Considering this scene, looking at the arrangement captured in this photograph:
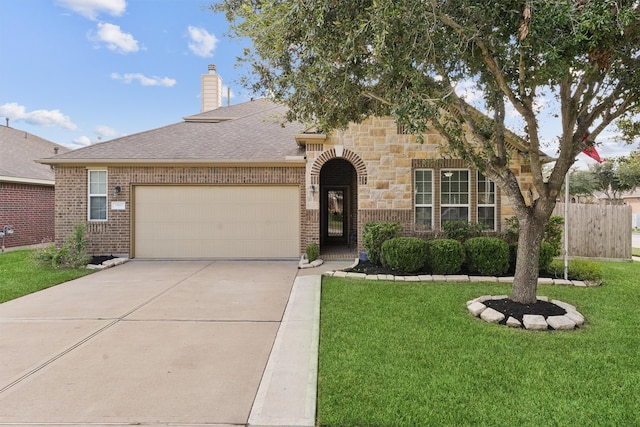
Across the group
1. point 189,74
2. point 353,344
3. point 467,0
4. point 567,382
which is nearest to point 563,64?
point 467,0

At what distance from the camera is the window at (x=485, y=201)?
10094 millimetres

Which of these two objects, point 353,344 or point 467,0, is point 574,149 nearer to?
point 467,0

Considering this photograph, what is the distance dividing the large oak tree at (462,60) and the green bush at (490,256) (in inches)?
101

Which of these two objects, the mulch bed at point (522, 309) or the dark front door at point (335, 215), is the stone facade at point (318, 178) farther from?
the mulch bed at point (522, 309)

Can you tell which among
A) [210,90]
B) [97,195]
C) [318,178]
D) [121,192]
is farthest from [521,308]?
[210,90]

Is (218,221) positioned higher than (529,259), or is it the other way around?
(218,221)

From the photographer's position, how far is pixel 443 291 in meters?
6.84

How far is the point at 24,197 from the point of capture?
1383 centimetres

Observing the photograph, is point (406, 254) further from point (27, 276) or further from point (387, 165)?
point (27, 276)

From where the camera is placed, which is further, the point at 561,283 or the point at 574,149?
the point at 561,283

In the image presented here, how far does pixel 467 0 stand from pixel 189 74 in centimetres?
1594

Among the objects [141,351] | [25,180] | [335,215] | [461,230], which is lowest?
[141,351]

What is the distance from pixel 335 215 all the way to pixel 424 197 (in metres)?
5.54

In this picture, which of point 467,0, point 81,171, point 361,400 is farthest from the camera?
point 81,171
